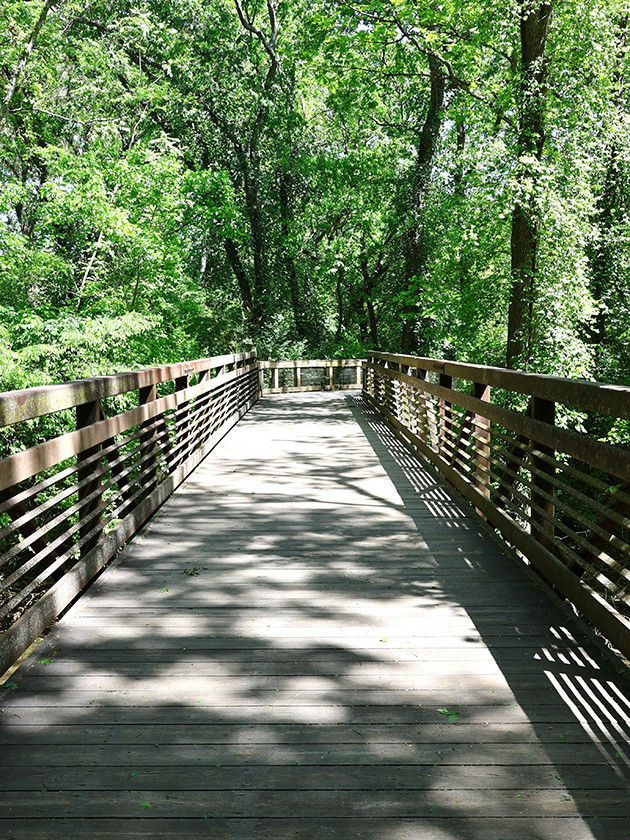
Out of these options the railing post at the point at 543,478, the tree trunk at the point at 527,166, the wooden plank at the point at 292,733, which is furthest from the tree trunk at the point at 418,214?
the wooden plank at the point at 292,733

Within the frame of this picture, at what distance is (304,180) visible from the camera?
25.1 metres

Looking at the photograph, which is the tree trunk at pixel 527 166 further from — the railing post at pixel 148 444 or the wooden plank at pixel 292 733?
the wooden plank at pixel 292 733

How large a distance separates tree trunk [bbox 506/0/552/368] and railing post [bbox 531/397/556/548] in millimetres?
6878

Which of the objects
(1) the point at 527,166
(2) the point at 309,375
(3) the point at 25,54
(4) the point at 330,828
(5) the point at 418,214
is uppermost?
(3) the point at 25,54

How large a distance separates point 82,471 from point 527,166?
28.0ft

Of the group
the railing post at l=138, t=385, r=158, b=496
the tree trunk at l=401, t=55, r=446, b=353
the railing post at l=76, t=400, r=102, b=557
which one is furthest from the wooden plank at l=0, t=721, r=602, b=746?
the tree trunk at l=401, t=55, r=446, b=353

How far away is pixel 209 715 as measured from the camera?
2.62 m

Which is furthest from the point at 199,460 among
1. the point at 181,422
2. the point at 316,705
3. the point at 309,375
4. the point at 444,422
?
the point at 309,375

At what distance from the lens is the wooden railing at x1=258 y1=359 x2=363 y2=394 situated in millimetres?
21297


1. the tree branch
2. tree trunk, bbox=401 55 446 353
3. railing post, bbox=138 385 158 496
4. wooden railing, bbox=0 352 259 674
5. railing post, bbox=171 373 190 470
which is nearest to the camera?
wooden railing, bbox=0 352 259 674

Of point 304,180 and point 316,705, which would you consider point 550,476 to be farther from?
point 304,180

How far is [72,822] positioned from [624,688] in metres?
2.01

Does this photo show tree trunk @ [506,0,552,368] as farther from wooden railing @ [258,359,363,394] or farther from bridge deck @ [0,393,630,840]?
wooden railing @ [258,359,363,394]

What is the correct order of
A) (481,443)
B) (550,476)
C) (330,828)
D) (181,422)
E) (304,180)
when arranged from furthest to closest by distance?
(304,180) → (181,422) → (481,443) → (550,476) → (330,828)
